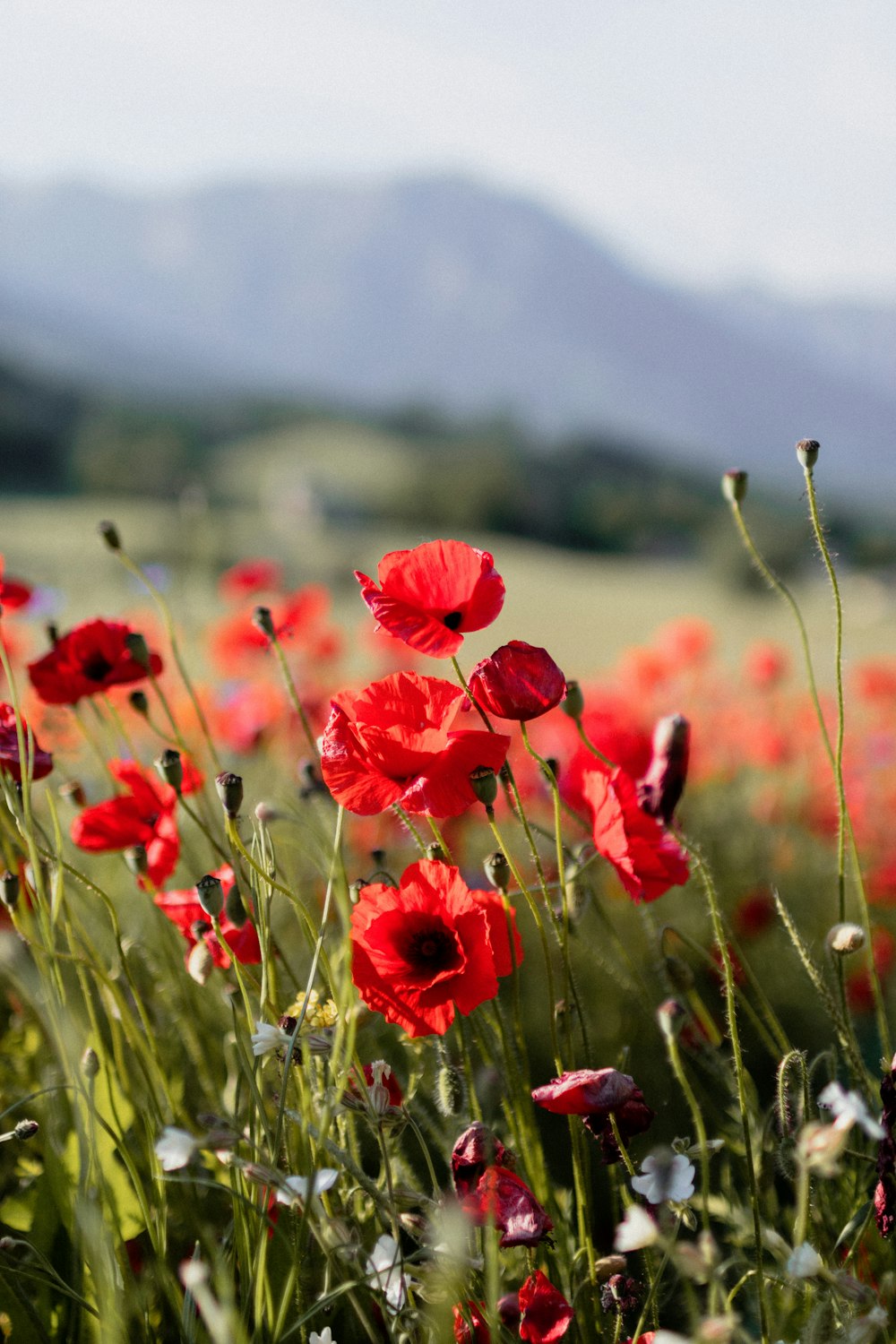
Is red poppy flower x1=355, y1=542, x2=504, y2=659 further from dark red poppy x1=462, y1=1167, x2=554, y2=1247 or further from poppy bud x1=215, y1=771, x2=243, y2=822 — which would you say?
dark red poppy x1=462, y1=1167, x2=554, y2=1247

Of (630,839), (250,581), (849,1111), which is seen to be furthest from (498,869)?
(250,581)

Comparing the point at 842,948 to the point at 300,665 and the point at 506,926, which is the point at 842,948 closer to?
the point at 506,926

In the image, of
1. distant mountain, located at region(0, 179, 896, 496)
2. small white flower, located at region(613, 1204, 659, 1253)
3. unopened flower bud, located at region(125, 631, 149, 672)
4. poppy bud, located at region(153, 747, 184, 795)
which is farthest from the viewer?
distant mountain, located at region(0, 179, 896, 496)

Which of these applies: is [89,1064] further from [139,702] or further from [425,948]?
[139,702]

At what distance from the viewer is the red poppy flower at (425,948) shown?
2.57 feet

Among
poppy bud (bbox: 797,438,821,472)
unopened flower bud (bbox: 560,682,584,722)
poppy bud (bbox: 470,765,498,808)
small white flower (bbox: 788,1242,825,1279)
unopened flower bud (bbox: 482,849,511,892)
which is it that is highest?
poppy bud (bbox: 797,438,821,472)

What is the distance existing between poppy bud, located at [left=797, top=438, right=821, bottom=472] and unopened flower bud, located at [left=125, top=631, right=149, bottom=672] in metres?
0.57

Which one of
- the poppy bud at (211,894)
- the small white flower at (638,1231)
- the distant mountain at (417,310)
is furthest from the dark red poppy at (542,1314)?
the distant mountain at (417,310)

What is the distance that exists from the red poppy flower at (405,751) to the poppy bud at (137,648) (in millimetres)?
253

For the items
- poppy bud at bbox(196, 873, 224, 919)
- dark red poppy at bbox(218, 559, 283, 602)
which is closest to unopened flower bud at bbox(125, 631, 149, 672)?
poppy bud at bbox(196, 873, 224, 919)

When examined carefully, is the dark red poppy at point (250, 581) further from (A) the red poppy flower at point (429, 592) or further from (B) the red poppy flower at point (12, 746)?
(A) the red poppy flower at point (429, 592)

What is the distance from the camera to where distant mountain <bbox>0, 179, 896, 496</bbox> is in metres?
55.9

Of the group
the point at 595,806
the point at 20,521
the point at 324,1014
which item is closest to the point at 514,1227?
the point at 324,1014

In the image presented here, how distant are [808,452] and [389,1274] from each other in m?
0.66
